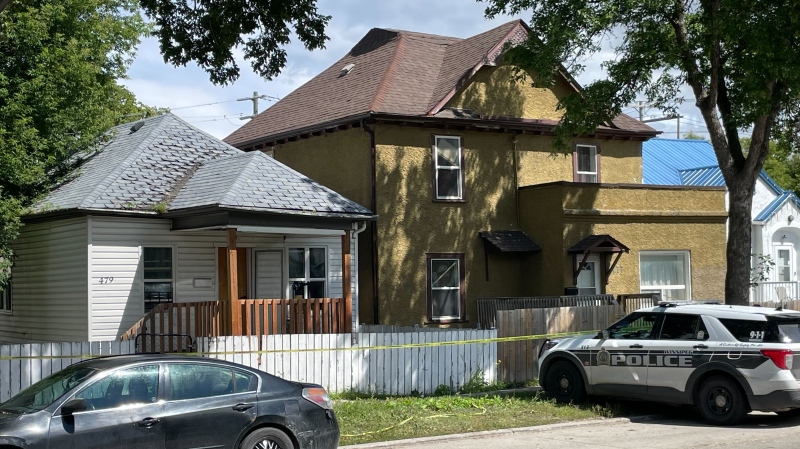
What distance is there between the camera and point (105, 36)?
2320cm

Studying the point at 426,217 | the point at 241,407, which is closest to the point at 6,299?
the point at 426,217

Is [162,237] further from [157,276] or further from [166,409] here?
[166,409]

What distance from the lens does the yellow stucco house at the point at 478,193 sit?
22844mm

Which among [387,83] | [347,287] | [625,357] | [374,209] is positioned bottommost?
[625,357]

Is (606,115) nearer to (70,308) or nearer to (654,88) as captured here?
(654,88)

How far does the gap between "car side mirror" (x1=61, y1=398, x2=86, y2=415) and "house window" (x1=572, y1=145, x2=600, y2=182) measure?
1911 cm

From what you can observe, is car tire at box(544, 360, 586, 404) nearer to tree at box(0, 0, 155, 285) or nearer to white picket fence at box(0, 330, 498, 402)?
white picket fence at box(0, 330, 498, 402)

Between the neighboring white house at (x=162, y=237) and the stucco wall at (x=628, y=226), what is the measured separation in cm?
584

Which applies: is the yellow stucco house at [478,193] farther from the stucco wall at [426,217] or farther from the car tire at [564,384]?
the car tire at [564,384]

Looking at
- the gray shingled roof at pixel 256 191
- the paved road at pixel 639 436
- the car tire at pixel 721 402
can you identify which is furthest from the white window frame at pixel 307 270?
the car tire at pixel 721 402

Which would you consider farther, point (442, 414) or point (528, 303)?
point (528, 303)

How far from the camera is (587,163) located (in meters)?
26.2

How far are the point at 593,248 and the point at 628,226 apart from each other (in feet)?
6.36

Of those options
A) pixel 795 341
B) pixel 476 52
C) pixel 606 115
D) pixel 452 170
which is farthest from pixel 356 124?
pixel 795 341
